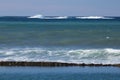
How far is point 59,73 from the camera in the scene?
2661 cm

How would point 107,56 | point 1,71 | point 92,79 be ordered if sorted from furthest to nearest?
point 107,56 < point 1,71 < point 92,79

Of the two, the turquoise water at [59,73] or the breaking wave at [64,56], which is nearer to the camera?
the turquoise water at [59,73]

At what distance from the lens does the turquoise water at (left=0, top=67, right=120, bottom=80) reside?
25016 millimetres

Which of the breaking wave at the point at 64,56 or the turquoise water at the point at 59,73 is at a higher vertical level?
the turquoise water at the point at 59,73

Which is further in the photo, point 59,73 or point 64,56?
point 64,56

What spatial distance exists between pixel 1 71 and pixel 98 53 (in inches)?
439

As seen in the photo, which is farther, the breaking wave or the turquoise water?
the breaking wave

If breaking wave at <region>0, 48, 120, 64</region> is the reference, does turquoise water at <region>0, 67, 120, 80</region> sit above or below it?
above

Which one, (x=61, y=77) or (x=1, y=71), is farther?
(x=1, y=71)

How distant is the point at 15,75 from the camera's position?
84.8 feet

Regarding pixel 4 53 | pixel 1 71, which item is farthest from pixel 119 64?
pixel 4 53

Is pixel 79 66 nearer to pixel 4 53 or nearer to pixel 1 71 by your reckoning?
pixel 1 71

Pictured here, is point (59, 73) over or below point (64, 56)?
over

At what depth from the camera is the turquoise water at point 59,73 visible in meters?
25.0
